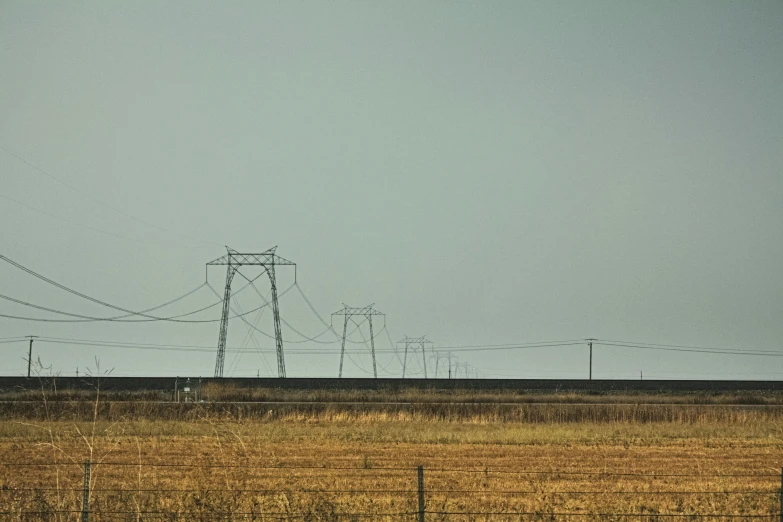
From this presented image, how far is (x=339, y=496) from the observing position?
19.8m

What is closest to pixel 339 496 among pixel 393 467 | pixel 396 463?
pixel 393 467

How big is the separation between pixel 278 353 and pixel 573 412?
20729mm

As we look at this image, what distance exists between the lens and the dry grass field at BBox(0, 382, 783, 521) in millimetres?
17844

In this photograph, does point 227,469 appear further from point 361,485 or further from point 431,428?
point 431,428

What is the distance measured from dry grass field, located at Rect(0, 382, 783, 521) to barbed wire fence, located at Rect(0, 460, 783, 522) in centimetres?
6

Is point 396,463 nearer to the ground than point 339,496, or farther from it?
farther from it

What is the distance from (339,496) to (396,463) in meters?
7.05

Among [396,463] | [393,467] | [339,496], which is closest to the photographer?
[339,496]

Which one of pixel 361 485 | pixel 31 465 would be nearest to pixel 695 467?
pixel 361 485

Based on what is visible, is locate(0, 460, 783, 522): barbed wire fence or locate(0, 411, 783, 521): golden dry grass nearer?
locate(0, 460, 783, 522): barbed wire fence

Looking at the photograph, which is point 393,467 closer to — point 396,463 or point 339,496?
point 396,463

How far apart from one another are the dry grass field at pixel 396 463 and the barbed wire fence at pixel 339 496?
0.06 m

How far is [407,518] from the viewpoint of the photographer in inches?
669

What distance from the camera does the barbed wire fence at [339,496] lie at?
16.5 m
